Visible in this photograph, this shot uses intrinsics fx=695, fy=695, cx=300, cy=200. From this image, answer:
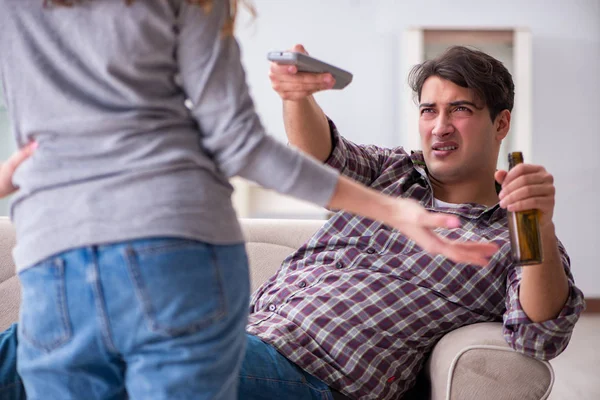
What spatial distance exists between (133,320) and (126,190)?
0.13m

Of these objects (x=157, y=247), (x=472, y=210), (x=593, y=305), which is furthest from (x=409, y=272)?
(x=593, y=305)

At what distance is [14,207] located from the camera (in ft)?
2.49

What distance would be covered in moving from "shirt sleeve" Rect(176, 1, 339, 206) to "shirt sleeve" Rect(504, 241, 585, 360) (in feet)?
2.25

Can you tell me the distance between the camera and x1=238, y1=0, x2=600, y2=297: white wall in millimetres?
4859

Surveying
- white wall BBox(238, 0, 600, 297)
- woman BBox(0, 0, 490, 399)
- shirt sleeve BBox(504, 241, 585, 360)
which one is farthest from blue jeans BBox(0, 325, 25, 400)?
white wall BBox(238, 0, 600, 297)

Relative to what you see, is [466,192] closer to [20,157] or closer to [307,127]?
[307,127]

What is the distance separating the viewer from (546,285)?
4.24ft

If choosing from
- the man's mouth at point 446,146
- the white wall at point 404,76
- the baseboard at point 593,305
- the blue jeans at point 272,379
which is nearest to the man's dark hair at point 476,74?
the man's mouth at point 446,146

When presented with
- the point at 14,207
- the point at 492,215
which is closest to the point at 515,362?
the point at 492,215

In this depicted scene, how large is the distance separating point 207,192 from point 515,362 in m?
0.78

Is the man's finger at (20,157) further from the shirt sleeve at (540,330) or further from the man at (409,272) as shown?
the shirt sleeve at (540,330)

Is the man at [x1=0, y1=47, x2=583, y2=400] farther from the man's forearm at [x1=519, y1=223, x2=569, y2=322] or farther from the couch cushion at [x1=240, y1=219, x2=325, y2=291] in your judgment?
the couch cushion at [x1=240, y1=219, x2=325, y2=291]

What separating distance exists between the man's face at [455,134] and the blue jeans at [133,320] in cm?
111

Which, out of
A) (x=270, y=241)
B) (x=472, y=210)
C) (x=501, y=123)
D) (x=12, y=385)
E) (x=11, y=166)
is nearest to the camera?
(x=11, y=166)
